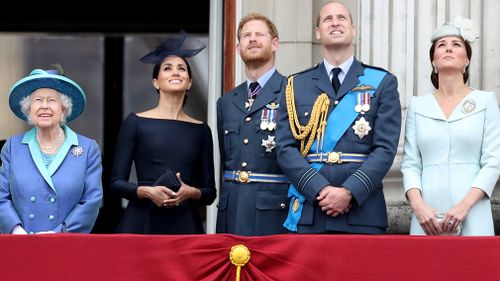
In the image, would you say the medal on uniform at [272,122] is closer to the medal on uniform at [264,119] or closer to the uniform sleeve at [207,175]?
the medal on uniform at [264,119]

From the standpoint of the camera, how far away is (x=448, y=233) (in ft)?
20.7

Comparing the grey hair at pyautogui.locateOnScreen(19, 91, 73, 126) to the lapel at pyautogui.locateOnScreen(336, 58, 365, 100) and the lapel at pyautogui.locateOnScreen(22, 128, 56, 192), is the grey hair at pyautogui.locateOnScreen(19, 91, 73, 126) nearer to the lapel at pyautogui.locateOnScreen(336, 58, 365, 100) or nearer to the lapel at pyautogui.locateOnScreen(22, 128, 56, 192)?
the lapel at pyautogui.locateOnScreen(22, 128, 56, 192)

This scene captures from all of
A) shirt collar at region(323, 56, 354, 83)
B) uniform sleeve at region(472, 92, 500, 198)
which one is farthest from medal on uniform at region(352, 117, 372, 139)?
uniform sleeve at region(472, 92, 500, 198)

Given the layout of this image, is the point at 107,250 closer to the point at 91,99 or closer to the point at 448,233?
the point at 448,233

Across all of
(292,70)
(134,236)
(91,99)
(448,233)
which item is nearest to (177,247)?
(134,236)

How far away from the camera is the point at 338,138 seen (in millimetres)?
6473

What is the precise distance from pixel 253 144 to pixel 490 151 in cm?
119

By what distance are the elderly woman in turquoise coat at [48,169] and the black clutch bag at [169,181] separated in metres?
0.42

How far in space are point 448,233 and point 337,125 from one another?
71cm

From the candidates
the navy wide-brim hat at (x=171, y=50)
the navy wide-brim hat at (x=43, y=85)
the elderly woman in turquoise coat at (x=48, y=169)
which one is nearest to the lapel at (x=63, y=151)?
the elderly woman in turquoise coat at (x=48, y=169)

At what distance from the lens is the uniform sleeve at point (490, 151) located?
6.39 m

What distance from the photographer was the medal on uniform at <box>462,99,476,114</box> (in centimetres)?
654

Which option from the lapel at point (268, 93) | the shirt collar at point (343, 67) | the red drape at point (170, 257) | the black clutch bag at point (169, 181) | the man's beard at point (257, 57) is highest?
the man's beard at point (257, 57)

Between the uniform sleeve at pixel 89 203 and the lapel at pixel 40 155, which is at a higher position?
Result: the lapel at pixel 40 155
